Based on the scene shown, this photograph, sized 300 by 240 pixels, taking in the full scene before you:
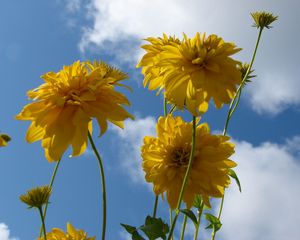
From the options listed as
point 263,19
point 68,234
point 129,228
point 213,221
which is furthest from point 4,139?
point 263,19

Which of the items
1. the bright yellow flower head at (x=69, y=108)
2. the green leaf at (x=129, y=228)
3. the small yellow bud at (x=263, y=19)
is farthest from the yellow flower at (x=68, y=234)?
the small yellow bud at (x=263, y=19)

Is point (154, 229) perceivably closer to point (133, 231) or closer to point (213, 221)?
point (133, 231)

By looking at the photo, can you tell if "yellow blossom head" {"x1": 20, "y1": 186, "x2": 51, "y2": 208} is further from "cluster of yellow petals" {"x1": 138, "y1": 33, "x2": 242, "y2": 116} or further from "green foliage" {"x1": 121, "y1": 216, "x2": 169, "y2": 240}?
"cluster of yellow petals" {"x1": 138, "y1": 33, "x2": 242, "y2": 116}

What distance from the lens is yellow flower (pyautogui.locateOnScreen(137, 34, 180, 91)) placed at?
7.73ft

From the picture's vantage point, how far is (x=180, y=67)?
2.16 meters

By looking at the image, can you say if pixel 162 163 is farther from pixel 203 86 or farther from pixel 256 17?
pixel 256 17

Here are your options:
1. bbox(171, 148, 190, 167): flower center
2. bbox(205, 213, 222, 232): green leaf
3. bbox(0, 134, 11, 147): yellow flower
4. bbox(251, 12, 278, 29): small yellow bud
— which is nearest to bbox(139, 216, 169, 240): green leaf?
bbox(171, 148, 190, 167): flower center

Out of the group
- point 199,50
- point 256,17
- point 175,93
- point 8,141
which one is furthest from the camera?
point 256,17

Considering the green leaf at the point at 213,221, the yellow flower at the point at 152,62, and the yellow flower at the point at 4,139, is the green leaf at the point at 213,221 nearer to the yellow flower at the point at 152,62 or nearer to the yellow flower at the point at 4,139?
the yellow flower at the point at 152,62

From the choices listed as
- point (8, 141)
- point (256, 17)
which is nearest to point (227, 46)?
point (8, 141)

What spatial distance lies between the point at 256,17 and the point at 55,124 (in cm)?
265

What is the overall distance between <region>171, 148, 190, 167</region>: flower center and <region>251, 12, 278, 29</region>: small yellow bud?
206 cm

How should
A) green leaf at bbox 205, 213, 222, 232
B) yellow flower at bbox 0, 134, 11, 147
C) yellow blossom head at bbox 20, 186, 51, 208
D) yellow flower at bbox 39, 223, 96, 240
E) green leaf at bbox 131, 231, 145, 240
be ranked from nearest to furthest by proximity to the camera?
yellow flower at bbox 0, 134, 11, 147, green leaf at bbox 131, 231, 145, 240, yellow blossom head at bbox 20, 186, 51, 208, yellow flower at bbox 39, 223, 96, 240, green leaf at bbox 205, 213, 222, 232

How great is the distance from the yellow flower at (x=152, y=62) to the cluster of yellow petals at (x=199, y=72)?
52 millimetres
